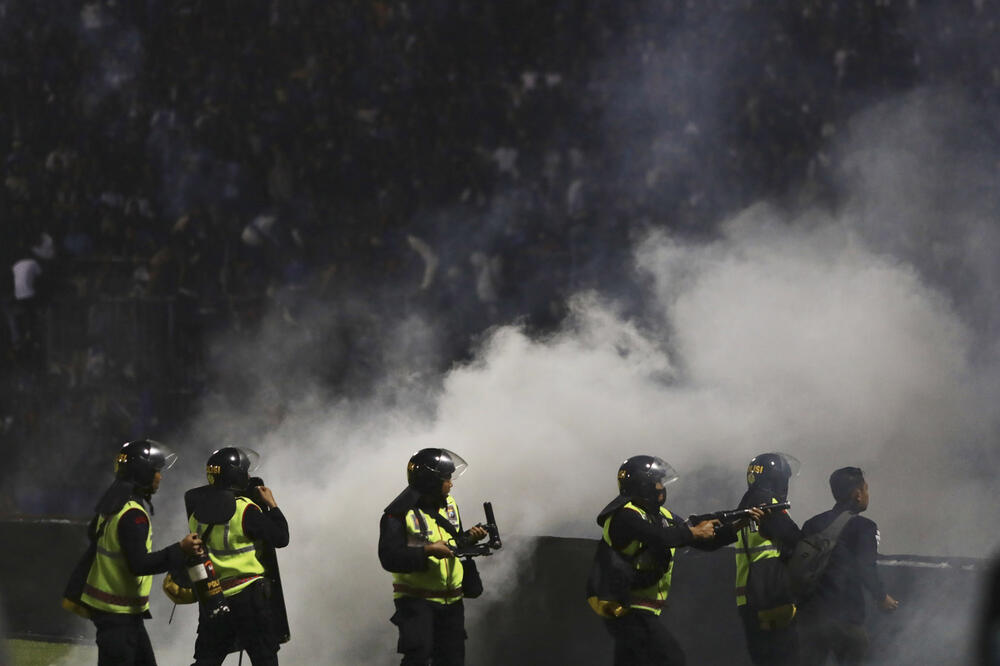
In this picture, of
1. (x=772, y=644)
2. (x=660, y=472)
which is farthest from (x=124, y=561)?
(x=772, y=644)

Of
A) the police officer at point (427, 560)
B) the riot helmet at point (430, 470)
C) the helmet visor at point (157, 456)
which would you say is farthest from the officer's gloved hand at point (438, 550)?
the helmet visor at point (157, 456)

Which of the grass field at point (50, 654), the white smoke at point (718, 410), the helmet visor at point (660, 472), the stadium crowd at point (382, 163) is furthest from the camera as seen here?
the stadium crowd at point (382, 163)

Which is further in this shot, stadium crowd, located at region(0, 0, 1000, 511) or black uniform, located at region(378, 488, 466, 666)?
stadium crowd, located at region(0, 0, 1000, 511)

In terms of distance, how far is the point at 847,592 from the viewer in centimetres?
625

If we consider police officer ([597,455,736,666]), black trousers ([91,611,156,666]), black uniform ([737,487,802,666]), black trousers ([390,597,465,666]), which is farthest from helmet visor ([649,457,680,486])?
black trousers ([91,611,156,666])

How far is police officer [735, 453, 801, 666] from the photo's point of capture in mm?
6180

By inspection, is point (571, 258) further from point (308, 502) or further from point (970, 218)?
point (308, 502)

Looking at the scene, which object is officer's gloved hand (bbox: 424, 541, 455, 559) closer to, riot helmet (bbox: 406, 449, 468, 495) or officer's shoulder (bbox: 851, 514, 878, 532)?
riot helmet (bbox: 406, 449, 468, 495)

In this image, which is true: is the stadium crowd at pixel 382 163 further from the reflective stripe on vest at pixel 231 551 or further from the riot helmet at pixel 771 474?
the reflective stripe on vest at pixel 231 551

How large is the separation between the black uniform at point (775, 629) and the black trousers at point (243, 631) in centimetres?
217

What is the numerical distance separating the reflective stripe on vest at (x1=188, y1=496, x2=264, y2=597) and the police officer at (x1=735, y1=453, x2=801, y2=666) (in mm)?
2255

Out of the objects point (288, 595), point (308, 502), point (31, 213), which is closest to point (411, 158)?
point (31, 213)

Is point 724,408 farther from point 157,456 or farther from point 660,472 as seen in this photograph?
point 157,456

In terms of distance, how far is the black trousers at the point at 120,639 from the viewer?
5926mm
